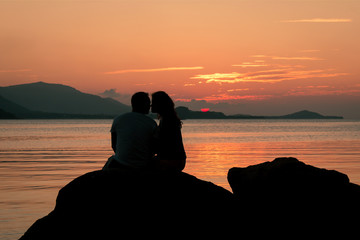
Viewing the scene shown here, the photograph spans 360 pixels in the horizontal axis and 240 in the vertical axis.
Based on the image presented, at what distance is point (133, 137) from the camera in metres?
8.48

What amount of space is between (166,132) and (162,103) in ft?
1.64

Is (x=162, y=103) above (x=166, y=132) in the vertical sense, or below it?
above

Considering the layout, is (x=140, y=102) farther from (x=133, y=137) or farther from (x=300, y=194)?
(x=300, y=194)

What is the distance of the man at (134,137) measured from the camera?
8.50 metres

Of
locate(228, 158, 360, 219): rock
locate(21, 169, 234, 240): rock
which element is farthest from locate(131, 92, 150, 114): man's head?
locate(228, 158, 360, 219): rock

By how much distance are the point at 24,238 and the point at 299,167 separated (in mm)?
4753

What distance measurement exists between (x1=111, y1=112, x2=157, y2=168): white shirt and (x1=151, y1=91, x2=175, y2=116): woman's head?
279 millimetres

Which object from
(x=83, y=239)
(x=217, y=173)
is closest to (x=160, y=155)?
(x=83, y=239)

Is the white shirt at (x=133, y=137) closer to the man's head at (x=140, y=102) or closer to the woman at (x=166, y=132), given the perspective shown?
the man's head at (x=140, y=102)

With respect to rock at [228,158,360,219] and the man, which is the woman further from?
rock at [228,158,360,219]

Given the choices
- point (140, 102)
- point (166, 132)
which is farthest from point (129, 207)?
point (140, 102)

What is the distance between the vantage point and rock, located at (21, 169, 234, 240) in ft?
25.3

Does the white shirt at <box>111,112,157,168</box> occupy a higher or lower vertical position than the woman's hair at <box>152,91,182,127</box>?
lower

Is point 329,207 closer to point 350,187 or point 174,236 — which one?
point 350,187
